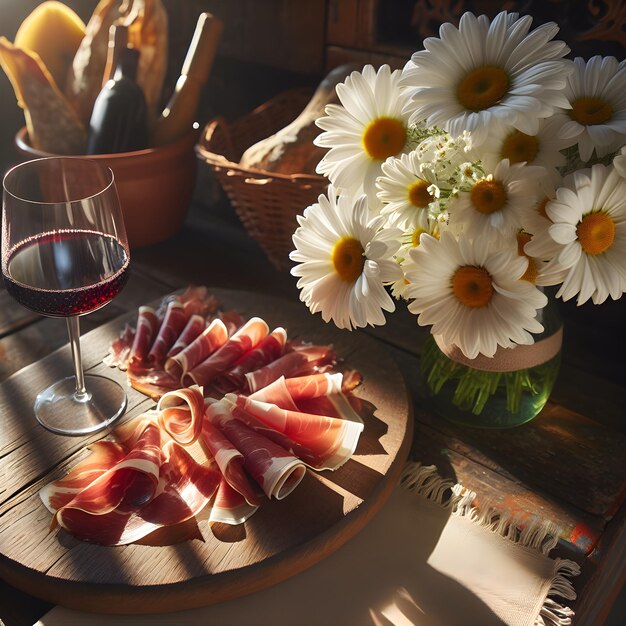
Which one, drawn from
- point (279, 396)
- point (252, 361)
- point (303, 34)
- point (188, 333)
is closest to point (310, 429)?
point (279, 396)

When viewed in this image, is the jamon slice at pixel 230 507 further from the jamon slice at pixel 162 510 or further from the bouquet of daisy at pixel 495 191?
the bouquet of daisy at pixel 495 191

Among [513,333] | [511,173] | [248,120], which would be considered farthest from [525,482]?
[248,120]

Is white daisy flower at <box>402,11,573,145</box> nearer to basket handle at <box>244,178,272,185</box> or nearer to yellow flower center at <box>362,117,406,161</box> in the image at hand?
yellow flower center at <box>362,117,406,161</box>

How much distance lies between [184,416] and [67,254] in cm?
24

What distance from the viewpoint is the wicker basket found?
1.08m

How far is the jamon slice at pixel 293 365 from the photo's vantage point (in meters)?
0.90

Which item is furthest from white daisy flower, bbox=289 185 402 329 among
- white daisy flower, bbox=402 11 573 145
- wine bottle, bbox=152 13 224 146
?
wine bottle, bbox=152 13 224 146

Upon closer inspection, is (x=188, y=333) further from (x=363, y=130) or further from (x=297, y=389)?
(x=363, y=130)

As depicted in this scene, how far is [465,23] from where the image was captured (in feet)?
2.01

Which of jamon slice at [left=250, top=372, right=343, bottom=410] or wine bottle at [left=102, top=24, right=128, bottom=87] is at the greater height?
wine bottle at [left=102, top=24, right=128, bottom=87]

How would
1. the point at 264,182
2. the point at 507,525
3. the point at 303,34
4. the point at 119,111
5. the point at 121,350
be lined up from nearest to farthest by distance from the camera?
1. the point at 507,525
2. the point at 121,350
3. the point at 264,182
4. the point at 119,111
5. the point at 303,34

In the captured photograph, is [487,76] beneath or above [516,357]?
above

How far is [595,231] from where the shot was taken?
592mm

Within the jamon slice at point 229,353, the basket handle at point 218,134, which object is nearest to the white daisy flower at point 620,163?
the jamon slice at point 229,353
